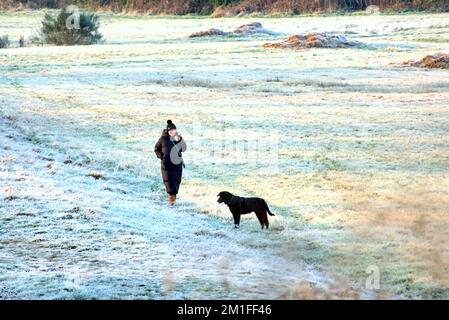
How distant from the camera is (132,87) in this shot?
41.8 metres

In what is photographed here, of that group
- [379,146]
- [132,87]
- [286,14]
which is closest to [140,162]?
[379,146]

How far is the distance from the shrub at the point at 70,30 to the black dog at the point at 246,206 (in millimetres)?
53785

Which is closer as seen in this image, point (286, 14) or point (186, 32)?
point (186, 32)

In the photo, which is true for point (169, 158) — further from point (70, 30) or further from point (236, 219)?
point (70, 30)

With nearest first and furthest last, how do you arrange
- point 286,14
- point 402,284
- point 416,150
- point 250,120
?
point 402,284
point 416,150
point 250,120
point 286,14

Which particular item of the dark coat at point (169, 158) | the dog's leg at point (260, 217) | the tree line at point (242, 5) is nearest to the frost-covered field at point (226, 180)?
the dog's leg at point (260, 217)

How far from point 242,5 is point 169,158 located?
7783 centimetres

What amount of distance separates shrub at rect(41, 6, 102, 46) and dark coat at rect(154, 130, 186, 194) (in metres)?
52.1

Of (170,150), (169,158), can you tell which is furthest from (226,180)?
(170,150)

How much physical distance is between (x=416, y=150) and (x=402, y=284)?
42.5 ft

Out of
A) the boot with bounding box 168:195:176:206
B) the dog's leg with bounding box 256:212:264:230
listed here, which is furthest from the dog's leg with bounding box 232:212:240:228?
the boot with bounding box 168:195:176:206

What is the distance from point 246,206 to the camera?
54.0ft
